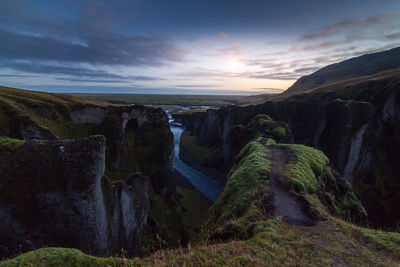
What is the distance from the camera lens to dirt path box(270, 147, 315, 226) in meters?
8.50

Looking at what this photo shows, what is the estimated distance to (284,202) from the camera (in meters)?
9.85

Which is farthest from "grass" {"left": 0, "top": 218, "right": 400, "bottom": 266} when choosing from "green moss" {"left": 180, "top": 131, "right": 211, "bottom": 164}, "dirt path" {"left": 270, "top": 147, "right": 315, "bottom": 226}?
"green moss" {"left": 180, "top": 131, "right": 211, "bottom": 164}

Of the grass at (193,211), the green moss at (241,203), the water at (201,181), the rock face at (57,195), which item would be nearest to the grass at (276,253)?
the green moss at (241,203)

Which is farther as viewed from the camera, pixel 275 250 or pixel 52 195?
pixel 52 195

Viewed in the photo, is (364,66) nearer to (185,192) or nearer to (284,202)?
(185,192)

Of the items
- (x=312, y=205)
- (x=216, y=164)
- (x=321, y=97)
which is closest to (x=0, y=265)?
(x=312, y=205)

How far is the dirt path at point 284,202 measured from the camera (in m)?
8.50

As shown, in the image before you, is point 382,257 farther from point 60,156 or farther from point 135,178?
point 135,178

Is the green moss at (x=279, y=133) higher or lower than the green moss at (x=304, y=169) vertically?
higher

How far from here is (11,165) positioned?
10898mm

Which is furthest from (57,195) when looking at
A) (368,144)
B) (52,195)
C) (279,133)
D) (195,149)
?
(195,149)

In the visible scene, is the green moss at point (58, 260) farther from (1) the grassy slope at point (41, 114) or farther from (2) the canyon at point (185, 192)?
(1) the grassy slope at point (41, 114)

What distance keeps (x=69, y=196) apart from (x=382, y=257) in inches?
636

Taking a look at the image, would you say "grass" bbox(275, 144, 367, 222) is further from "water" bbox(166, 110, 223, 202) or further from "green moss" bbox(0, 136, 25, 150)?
"water" bbox(166, 110, 223, 202)
